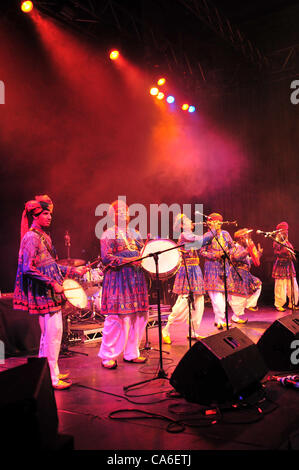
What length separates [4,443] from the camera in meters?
2.11

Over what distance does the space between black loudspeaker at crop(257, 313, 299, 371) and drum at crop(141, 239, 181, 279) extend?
77.7 inches

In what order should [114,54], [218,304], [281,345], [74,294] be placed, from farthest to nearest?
[114,54], [218,304], [74,294], [281,345]

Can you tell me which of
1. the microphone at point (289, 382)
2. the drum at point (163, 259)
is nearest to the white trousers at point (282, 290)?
the drum at point (163, 259)

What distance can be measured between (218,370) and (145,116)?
9.08m

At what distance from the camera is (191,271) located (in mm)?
6828

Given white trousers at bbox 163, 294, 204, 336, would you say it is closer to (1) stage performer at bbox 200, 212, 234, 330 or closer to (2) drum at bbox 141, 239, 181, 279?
(2) drum at bbox 141, 239, 181, 279

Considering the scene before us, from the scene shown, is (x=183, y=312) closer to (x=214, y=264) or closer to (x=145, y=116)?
(x=214, y=264)

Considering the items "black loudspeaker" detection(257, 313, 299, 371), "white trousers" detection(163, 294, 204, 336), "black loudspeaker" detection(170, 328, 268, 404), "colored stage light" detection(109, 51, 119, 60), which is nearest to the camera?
"black loudspeaker" detection(170, 328, 268, 404)

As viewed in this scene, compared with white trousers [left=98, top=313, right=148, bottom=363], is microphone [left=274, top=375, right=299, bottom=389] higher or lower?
lower

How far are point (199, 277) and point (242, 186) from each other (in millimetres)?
6797

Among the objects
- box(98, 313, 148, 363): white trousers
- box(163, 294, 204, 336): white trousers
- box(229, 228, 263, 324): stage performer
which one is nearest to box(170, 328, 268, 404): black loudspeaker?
box(98, 313, 148, 363): white trousers

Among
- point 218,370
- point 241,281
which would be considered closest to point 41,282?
point 218,370

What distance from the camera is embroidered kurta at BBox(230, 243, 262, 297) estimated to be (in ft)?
27.3

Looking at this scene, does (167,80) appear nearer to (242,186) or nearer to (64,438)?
(242,186)
